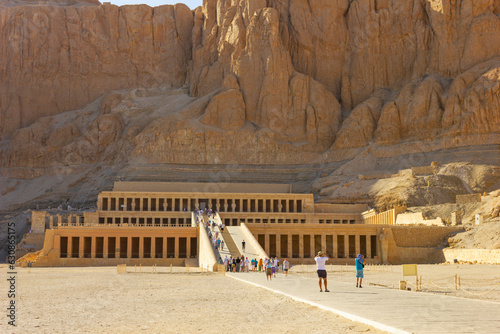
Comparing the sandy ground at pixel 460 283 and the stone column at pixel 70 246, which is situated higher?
the stone column at pixel 70 246

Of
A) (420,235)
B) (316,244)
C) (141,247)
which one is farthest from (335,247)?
(141,247)

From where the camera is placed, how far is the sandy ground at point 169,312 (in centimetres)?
1602

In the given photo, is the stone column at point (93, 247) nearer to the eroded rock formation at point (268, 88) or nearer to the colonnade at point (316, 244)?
the colonnade at point (316, 244)

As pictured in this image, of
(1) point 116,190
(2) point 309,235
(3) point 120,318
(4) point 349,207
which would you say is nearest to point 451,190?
(4) point 349,207

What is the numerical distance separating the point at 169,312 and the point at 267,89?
306ft

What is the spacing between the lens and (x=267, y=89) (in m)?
111

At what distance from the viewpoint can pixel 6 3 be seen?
139 m

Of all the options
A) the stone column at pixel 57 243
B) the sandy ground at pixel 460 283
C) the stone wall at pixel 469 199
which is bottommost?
the sandy ground at pixel 460 283

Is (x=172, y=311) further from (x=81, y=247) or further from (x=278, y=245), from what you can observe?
(x=81, y=247)

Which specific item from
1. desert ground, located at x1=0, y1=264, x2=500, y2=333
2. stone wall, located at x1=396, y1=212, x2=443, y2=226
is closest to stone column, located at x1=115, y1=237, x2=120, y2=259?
stone wall, located at x1=396, y1=212, x2=443, y2=226

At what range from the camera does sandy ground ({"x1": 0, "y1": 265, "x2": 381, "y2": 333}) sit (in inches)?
631

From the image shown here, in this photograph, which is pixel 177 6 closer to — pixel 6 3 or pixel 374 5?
pixel 6 3

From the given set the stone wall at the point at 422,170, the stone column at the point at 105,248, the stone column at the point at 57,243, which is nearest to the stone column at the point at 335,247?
the stone column at the point at 105,248

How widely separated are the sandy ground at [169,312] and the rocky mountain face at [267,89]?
249 feet
